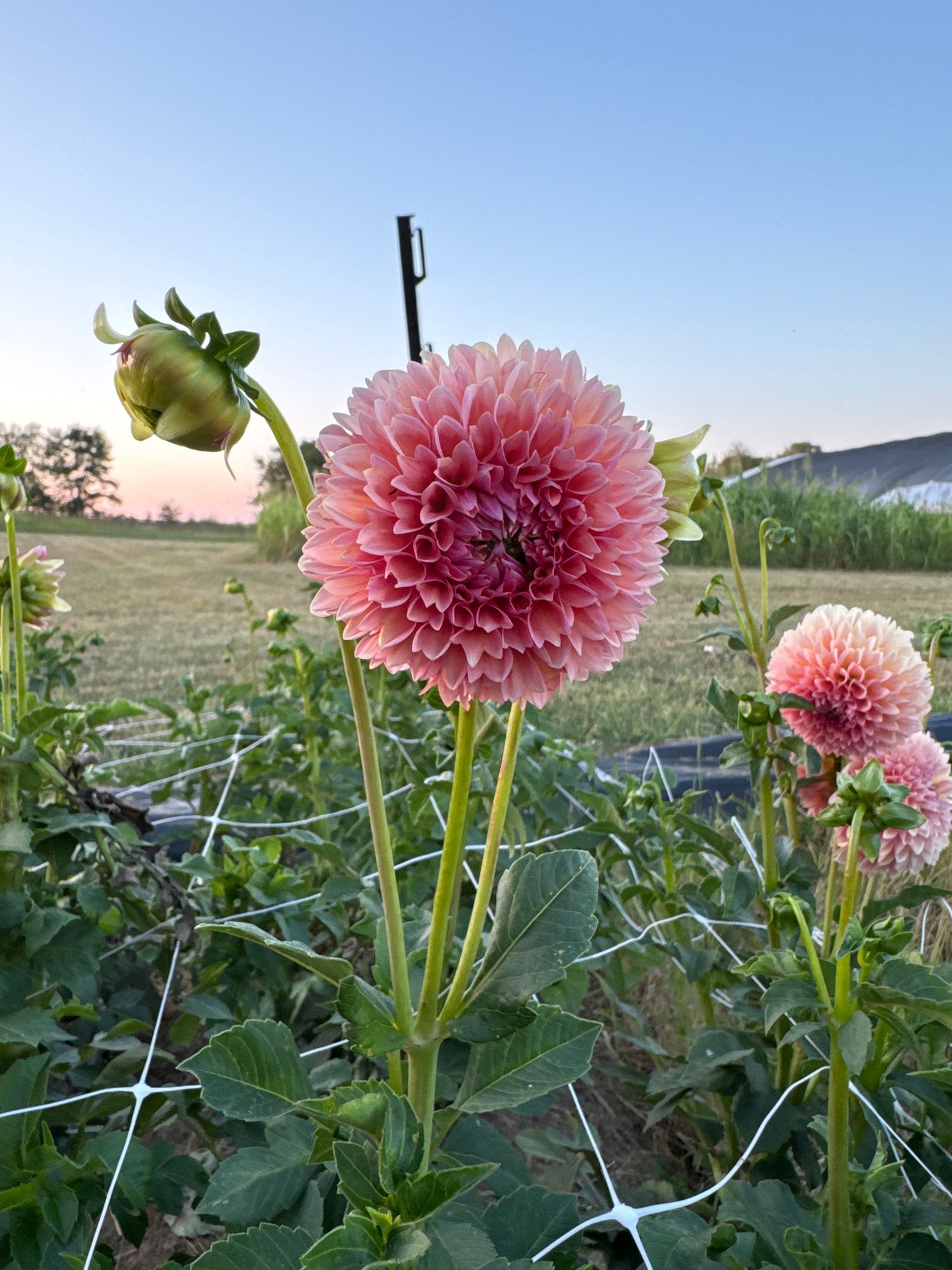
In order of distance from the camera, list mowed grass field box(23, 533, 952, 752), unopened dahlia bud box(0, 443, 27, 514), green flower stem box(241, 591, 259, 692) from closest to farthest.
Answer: unopened dahlia bud box(0, 443, 27, 514), green flower stem box(241, 591, 259, 692), mowed grass field box(23, 533, 952, 752)

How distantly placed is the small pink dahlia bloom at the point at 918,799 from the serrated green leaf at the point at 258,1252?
1.33ft

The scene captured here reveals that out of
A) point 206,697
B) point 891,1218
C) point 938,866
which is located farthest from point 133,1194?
point 938,866

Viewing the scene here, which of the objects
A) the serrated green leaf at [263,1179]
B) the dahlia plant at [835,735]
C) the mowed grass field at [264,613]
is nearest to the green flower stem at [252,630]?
the mowed grass field at [264,613]

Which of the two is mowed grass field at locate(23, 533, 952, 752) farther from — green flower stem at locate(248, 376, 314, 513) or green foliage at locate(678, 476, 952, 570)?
green flower stem at locate(248, 376, 314, 513)

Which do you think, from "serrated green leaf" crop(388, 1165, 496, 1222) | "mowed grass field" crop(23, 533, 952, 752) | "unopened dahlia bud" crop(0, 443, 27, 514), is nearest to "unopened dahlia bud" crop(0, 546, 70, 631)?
"unopened dahlia bud" crop(0, 443, 27, 514)

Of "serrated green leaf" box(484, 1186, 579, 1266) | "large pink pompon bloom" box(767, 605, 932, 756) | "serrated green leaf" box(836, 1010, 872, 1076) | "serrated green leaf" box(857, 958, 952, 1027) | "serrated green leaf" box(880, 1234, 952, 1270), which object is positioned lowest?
"serrated green leaf" box(880, 1234, 952, 1270)

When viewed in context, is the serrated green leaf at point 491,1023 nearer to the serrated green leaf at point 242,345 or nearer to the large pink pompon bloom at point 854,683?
the serrated green leaf at point 242,345

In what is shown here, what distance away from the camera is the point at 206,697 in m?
1.28

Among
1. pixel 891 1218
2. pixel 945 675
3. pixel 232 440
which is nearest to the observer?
pixel 232 440

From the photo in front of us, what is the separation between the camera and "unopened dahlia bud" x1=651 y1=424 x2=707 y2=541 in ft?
1.11

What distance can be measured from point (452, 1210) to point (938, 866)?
1076 millimetres

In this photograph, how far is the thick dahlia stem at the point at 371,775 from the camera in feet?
1.02

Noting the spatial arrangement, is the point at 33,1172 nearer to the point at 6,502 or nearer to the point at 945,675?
the point at 6,502

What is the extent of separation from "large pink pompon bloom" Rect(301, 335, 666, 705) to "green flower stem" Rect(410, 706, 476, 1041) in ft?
0.07
